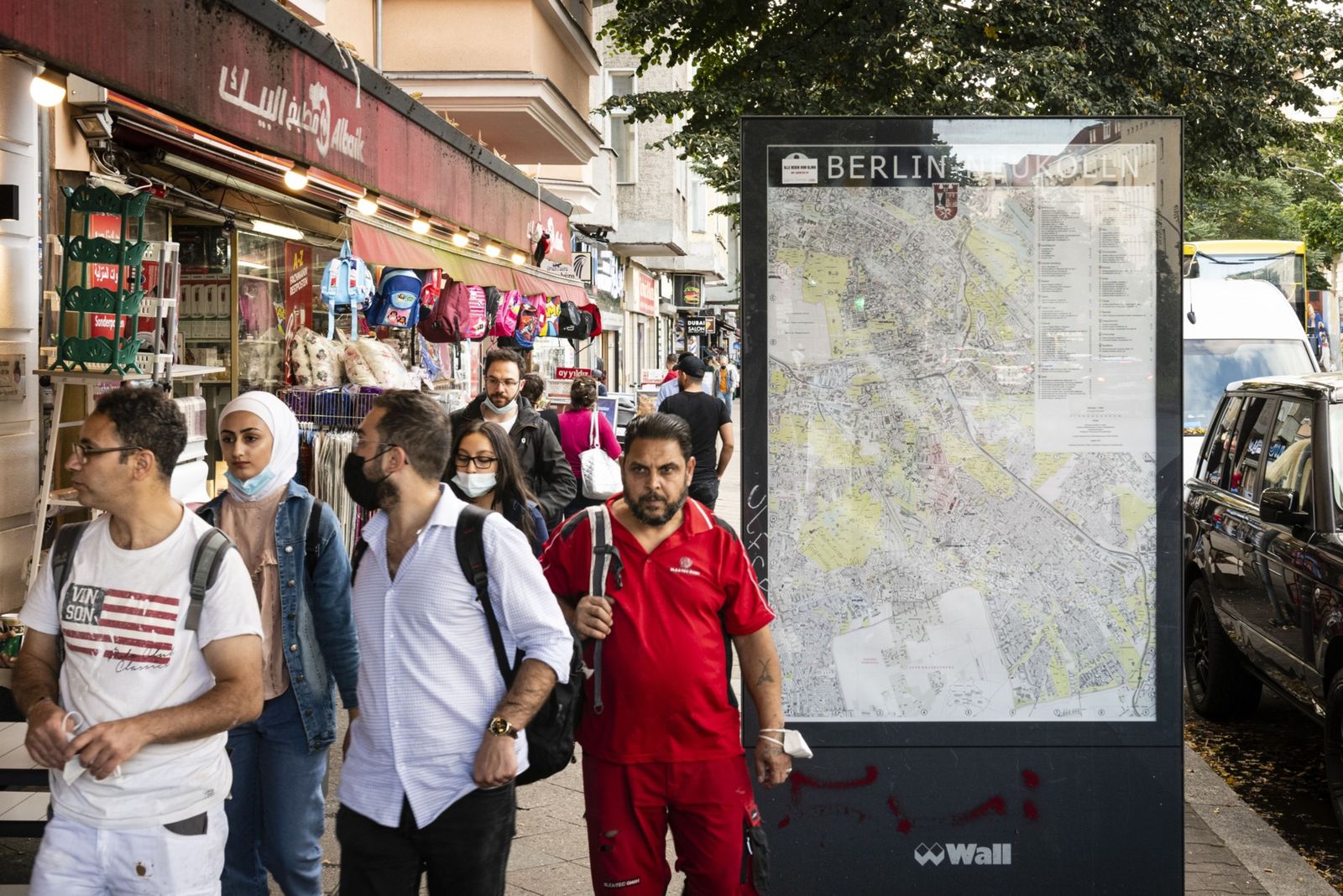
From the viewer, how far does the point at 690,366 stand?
1180cm

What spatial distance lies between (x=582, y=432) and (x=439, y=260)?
163cm

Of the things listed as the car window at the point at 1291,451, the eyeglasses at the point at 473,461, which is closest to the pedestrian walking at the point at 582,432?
the eyeglasses at the point at 473,461

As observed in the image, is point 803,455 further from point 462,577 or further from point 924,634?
point 462,577

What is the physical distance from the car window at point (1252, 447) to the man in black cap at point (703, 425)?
432cm

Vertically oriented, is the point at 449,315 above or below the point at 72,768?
→ above

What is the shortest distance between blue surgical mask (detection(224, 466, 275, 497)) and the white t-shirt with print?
96 centimetres

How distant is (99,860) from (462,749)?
0.86 m

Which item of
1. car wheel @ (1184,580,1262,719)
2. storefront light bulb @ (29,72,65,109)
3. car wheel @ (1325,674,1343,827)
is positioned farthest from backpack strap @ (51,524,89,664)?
car wheel @ (1184,580,1262,719)

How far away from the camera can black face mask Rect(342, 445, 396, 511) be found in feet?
11.8

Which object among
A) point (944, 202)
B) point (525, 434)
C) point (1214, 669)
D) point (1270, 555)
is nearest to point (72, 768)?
point (944, 202)

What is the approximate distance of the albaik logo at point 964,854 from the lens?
462 centimetres

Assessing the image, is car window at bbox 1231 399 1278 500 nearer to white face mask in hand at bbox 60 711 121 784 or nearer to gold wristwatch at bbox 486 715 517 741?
gold wristwatch at bbox 486 715 517 741

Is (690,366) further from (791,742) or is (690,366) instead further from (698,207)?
(698,207)

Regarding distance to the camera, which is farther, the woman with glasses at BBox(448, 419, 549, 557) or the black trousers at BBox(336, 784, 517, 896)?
the woman with glasses at BBox(448, 419, 549, 557)
